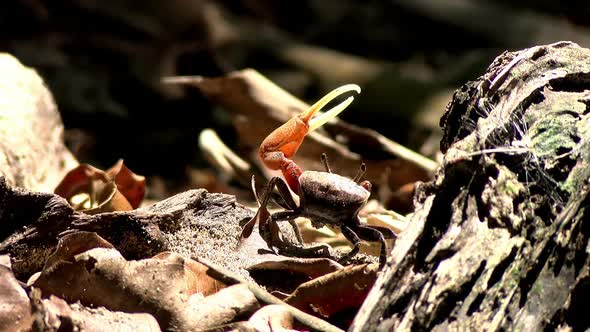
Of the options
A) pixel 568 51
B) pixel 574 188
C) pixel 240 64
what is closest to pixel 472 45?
pixel 240 64

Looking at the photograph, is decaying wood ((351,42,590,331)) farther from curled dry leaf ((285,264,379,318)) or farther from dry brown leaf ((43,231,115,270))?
dry brown leaf ((43,231,115,270))

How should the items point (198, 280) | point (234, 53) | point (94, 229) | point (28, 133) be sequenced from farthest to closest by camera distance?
point (234, 53), point (28, 133), point (94, 229), point (198, 280)

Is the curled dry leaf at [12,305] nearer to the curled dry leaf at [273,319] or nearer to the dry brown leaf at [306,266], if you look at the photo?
the curled dry leaf at [273,319]

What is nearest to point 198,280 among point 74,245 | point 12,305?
point 74,245

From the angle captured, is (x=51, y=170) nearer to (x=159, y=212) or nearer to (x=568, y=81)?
(x=159, y=212)

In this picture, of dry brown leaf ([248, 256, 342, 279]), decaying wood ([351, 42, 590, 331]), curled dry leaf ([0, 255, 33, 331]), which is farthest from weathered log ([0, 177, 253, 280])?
decaying wood ([351, 42, 590, 331])

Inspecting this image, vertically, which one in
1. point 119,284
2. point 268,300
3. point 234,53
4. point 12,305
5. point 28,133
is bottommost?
point 234,53

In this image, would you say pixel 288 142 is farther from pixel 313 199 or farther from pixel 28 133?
pixel 28 133
